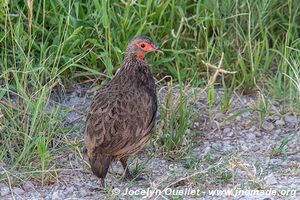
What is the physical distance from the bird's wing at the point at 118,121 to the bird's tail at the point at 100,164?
39mm

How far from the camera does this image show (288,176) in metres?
5.97

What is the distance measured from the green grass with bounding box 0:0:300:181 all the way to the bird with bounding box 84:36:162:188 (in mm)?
311

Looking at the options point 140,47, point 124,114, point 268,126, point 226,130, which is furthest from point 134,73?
point 268,126

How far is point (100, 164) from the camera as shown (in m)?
5.74

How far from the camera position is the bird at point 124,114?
5.77 m

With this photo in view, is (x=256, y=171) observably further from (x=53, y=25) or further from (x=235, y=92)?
(x=53, y=25)

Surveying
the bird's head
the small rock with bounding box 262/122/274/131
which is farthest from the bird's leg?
the small rock with bounding box 262/122/274/131

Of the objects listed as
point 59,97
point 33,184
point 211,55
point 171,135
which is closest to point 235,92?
point 211,55

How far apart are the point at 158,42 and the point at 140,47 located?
756 mm

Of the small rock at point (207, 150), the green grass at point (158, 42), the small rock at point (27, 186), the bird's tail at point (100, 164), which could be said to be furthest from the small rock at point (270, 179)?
the small rock at point (27, 186)

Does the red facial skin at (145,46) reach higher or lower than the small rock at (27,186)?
higher

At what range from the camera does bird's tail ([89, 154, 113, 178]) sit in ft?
18.8

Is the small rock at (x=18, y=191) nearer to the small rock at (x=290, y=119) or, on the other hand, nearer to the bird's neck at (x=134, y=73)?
the bird's neck at (x=134, y=73)

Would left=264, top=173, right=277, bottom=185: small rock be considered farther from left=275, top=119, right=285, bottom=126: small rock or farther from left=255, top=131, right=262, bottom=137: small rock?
left=275, top=119, right=285, bottom=126: small rock
